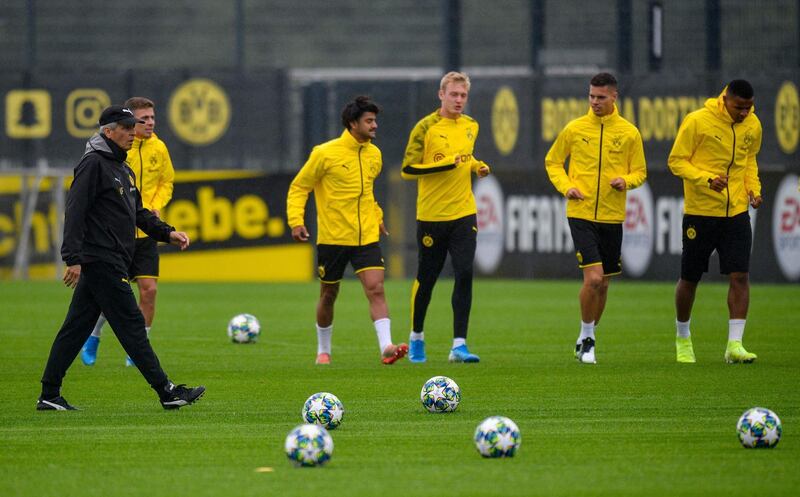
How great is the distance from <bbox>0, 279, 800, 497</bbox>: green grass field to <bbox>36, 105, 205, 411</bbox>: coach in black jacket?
0.87 feet

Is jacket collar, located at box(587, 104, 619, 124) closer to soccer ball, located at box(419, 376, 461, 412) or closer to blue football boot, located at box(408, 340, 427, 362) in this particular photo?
blue football boot, located at box(408, 340, 427, 362)

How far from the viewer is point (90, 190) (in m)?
10.3

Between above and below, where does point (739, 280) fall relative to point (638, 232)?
below

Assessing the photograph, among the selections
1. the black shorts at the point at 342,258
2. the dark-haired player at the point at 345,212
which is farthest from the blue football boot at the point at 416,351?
the black shorts at the point at 342,258

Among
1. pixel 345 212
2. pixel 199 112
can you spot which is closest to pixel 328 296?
pixel 345 212

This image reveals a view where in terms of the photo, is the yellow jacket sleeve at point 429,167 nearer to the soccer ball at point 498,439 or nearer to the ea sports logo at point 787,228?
the soccer ball at point 498,439

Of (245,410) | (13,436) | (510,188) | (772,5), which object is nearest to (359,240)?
(245,410)

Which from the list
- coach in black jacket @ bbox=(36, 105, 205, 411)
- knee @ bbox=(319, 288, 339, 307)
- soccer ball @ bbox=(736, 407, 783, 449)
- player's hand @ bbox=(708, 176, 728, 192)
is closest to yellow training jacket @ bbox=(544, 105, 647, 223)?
player's hand @ bbox=(708, 176, 728, 192)

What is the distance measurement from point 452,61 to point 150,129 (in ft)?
46.2

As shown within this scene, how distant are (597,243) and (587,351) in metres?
0.90

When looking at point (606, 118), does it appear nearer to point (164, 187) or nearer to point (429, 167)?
point (429, 167)

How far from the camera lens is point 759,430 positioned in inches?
337

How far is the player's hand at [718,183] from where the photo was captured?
12.8 metres

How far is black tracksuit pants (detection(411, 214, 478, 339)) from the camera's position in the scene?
44.9 ft
